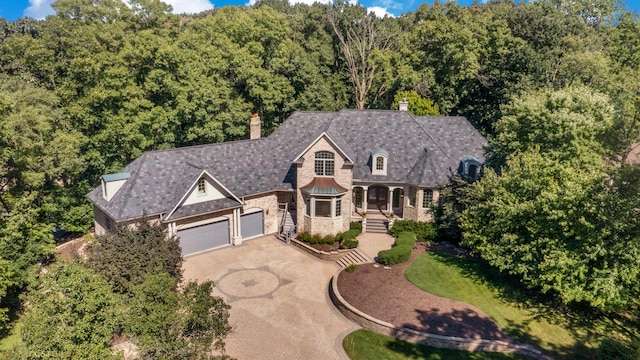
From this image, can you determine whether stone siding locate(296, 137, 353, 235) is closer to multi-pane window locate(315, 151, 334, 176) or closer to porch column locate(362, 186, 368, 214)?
multi-pane window locate(315, 151, 334, 176)

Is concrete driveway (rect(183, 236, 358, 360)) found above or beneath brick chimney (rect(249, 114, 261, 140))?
beneath

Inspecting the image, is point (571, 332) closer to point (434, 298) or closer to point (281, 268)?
point (434, 298)

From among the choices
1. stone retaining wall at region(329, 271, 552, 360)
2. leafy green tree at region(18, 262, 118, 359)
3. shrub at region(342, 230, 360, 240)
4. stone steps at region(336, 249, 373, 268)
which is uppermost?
leafy green tree at region(18, 262, 118, 359)

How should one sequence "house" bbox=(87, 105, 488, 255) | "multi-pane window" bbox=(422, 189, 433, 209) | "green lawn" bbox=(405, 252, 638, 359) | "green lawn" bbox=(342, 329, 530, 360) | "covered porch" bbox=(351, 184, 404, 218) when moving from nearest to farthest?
"green lawn" bbox=(342, 329, 530, 360) → "green lawn" bbox=(405, 252, 638, 359) → "house" bbox=(87, 105, 488, 255) → "multi-pane window" bbox=(422, 189, 433, 209) → "covered porch" bbox=(351, 184, 404, 218)

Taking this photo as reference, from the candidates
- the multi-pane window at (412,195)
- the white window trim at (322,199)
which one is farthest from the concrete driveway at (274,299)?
the multi-pane window at (412,195)

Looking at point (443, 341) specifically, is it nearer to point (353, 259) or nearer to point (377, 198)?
point (353, 259)

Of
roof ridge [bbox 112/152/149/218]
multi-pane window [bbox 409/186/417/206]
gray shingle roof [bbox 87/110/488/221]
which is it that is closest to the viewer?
roof ridge [bbox 112/152/149/218]

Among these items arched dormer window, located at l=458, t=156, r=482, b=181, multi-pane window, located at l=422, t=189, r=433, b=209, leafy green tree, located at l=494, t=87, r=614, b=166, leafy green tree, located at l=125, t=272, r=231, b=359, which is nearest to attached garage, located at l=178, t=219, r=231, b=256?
multi-pane window, located at l=422, t=189, r=433, b=209
